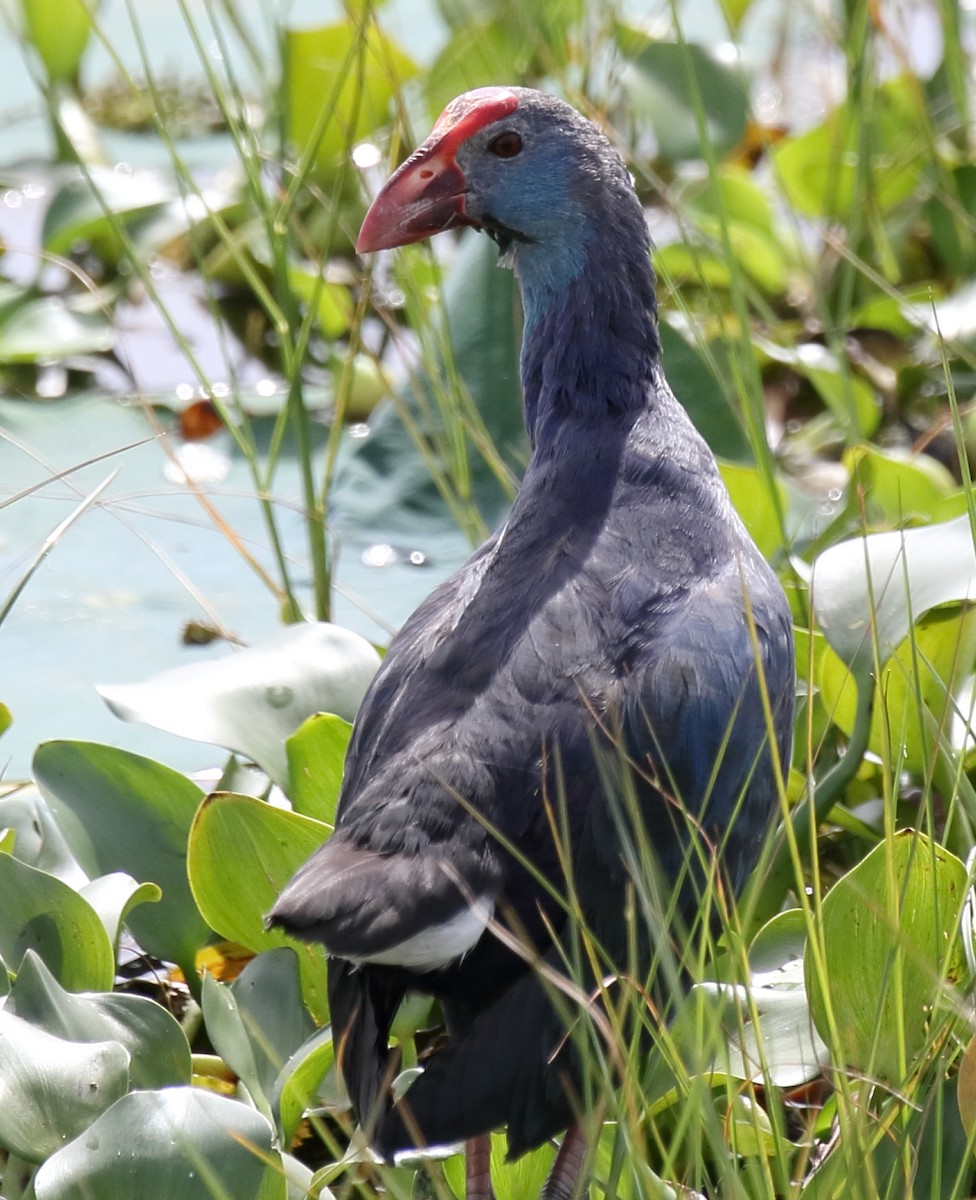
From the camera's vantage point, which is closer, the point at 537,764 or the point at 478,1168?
the point at 537,764

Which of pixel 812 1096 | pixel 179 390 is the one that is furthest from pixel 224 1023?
pixel 179 390

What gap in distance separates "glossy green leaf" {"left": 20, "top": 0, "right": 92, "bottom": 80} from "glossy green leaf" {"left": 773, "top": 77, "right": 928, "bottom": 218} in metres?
1.30

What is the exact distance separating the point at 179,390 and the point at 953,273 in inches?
54.2

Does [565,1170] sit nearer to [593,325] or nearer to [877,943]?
[877,943]

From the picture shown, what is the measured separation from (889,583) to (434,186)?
61 centimetres

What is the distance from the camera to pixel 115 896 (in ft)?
5.29

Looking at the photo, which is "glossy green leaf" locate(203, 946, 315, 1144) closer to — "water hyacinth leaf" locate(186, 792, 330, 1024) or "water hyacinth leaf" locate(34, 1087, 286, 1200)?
"water hyacinth leaf" locate(186, 792, 330, 1024)

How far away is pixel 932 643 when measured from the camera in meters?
1.78

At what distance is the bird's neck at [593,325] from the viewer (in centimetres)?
161

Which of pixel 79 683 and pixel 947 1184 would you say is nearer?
pixel 947 1184

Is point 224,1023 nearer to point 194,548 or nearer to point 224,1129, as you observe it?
point 224,1129

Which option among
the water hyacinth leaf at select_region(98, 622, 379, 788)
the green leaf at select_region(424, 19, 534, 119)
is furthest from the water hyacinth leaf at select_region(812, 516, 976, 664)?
the green leaf at select_region(424, 19, 534, 119)

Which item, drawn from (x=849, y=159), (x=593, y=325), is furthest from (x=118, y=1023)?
(x=849, y=159)

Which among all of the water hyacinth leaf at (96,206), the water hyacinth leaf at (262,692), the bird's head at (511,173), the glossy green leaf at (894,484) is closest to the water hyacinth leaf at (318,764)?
the water hyacinth leaf at (262,692)
